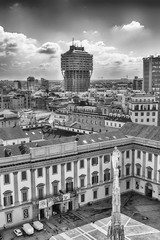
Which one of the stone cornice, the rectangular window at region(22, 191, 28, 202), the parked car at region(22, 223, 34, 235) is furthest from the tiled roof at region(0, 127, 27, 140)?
the parked car at region(22, 223, 34, 235)

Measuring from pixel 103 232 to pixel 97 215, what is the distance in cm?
844

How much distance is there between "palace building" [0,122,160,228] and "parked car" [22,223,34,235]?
139 inches

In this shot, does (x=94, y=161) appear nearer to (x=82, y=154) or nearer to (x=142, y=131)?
(x=82, y=154)

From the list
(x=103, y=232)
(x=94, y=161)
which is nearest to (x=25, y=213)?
(x=103, y=232)

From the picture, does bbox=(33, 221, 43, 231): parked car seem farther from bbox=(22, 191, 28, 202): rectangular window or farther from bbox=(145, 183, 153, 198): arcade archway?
bbox=(145, 183, 153, 198): arcade archway

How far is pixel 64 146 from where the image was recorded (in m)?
71.1

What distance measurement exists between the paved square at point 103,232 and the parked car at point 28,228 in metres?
4.88

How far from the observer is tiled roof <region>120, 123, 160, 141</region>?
81.1 m

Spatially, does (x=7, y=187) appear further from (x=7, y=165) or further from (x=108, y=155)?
(x=108, y=155)

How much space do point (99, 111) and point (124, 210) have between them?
94.4m

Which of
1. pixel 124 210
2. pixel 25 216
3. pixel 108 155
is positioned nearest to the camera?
pixel 25 216

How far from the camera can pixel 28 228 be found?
62656 millimetres

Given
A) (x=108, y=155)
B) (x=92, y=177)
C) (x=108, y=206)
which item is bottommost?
(x=108, y=206)

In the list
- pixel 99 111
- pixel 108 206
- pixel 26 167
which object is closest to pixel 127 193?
pixel 108 206
